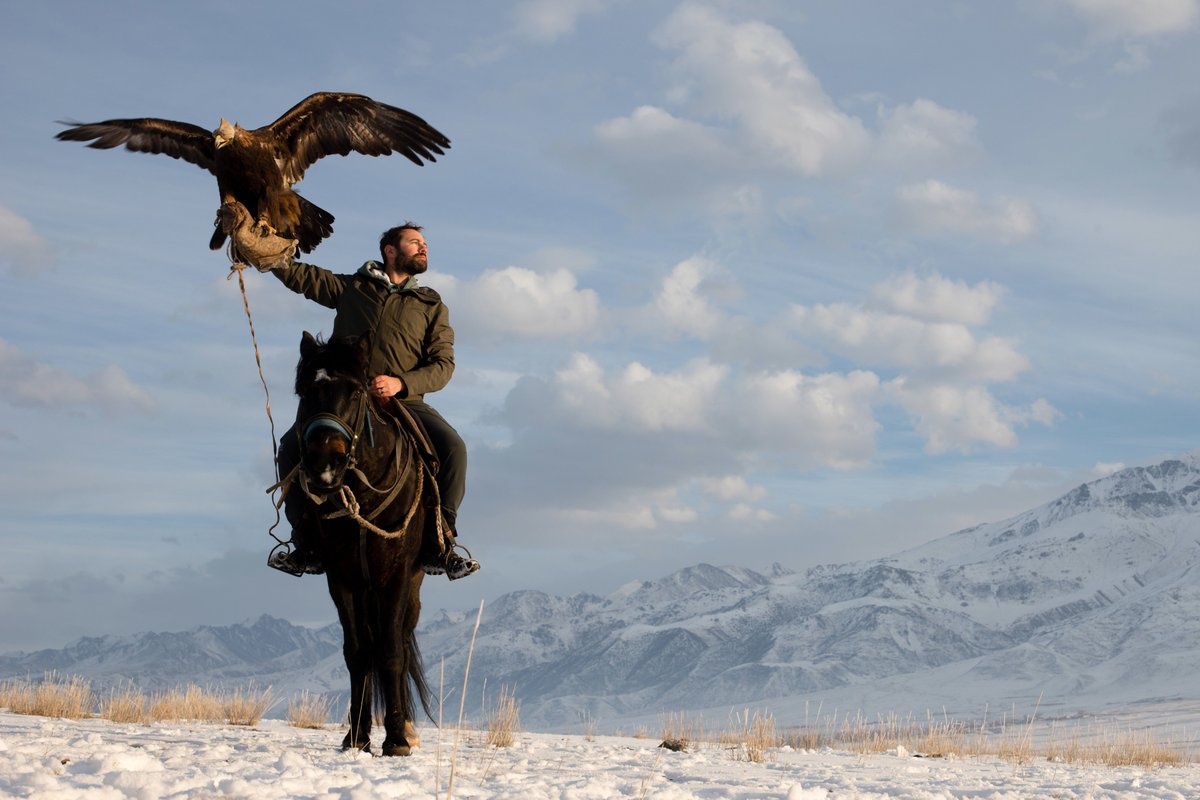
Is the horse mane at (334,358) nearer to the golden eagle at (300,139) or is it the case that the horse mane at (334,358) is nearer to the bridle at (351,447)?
the bridle at (351,447)

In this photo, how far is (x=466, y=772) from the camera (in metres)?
8.28

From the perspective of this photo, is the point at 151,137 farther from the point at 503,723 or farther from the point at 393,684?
the point at 503,723

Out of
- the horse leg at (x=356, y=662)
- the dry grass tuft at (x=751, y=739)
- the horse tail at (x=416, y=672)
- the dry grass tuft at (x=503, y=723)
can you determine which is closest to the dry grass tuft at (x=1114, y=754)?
the dry grass tuft at (x=751, y=739)

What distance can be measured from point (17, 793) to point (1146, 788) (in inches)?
311

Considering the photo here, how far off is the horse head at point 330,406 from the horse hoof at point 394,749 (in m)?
1.97

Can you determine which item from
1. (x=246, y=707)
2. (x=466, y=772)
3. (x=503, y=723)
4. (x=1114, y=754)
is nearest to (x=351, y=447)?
(x=466, y=772)

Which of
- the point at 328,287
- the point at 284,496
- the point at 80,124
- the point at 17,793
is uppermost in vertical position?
the point at 80,124

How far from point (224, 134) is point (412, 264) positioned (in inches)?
62.3

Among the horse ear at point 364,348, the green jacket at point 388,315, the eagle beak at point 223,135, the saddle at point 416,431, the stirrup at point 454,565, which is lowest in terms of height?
the stirrup at point 454,565

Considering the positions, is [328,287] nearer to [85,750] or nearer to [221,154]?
[221,154]

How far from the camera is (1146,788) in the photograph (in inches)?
398

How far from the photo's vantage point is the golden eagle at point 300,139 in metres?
8.88

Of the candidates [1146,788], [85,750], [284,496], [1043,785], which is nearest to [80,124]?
[284,496]

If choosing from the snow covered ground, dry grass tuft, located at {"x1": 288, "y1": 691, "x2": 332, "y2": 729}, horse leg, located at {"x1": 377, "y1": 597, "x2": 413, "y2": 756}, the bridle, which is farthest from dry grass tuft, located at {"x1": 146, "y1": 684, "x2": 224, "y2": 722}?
the bridle
